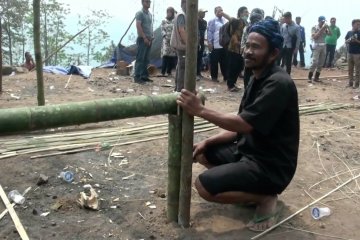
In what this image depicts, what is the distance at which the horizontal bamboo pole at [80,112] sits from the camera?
8.50ft

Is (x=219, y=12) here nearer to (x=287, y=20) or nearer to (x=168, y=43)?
(x=168, y=43)

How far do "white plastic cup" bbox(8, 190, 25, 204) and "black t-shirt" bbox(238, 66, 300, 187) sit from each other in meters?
1.83

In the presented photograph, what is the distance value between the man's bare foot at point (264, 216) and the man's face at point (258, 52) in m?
1.04

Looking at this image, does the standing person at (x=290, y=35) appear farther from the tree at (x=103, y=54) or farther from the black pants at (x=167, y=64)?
the tree at (x=103, y=54)

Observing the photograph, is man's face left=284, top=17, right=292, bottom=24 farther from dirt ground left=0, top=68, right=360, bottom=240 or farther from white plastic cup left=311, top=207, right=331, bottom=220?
white plastic cup left=311, top=207, right=331, bottom=220

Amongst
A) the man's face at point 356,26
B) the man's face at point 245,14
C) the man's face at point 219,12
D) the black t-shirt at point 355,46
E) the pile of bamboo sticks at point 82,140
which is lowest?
the pile of bamboo sticks at point 82,140

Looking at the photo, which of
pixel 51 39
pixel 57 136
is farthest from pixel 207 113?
pixel 51 39

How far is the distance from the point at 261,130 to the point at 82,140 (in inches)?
97.4

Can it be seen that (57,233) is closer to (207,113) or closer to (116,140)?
(207,113)

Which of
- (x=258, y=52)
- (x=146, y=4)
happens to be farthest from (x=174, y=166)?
(x=146, y=4)

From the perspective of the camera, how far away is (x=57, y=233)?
3.19 metres

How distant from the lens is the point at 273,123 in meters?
3.01

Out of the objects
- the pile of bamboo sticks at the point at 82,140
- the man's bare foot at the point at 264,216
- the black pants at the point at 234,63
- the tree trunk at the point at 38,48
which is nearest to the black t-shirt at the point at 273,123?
the man's bare foot at the point at 264,216

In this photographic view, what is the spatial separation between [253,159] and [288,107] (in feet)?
1.52
